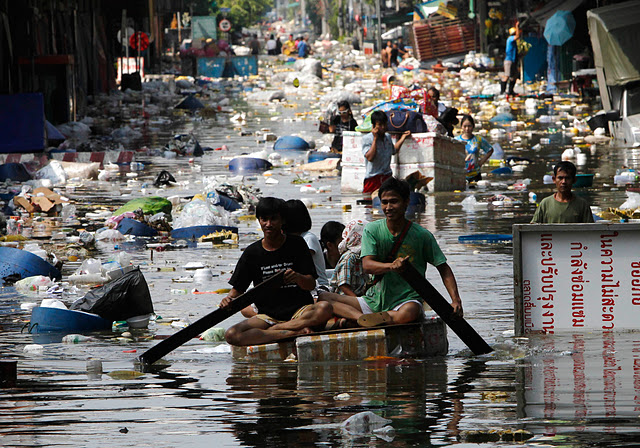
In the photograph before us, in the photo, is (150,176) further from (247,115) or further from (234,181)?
(247,115)

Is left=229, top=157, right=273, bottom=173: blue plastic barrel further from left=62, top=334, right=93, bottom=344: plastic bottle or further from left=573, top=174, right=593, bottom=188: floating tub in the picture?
left=62, top=334, right=93, bottom=344: plastic bottle

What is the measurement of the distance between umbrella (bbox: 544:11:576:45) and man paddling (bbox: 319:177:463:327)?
23.5 meters

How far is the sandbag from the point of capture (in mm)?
13148

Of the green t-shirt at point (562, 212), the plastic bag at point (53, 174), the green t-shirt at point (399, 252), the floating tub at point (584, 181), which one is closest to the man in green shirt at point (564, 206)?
the green t-shirt at point (562, 212)

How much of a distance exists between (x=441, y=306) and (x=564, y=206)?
1937 millimetres

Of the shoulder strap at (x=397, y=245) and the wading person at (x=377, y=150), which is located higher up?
the wading person at (x=377, y=150)

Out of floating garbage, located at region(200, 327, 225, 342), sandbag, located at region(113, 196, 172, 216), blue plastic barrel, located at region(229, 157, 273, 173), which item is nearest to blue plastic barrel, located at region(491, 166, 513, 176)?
blue plastic barrel, located at region(229, 157, 273, 173)

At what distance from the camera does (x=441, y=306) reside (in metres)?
6.40

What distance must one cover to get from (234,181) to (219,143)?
24.3ft

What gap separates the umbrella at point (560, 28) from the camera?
1141 inches

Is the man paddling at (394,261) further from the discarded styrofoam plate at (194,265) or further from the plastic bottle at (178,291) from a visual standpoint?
the discarded styrofoam plate at (194,265)

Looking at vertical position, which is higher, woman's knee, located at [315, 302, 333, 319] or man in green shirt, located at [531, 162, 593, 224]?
man in green shirt, located at [531, 162, 593, 224]

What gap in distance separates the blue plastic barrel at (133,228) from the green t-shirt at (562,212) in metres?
5.52

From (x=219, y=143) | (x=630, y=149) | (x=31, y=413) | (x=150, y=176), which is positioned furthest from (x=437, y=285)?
(x=219, y=143)
